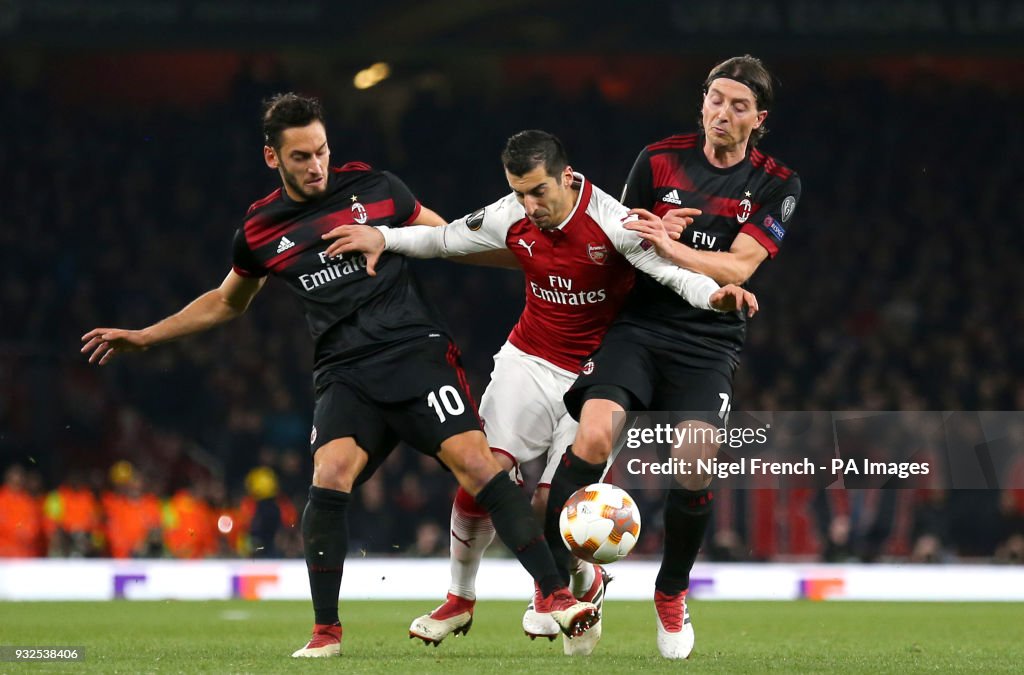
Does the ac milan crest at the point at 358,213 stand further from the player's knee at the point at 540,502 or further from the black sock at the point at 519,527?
the player's knee at the point at 540,502

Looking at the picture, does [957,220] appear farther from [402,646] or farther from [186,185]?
[402,646]

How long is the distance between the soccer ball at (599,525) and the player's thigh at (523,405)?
763mm

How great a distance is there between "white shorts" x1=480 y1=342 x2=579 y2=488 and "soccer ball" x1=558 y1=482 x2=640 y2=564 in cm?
74

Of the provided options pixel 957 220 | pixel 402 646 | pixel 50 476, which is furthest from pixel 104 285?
pixel 402 646

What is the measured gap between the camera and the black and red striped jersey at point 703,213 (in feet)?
18.9

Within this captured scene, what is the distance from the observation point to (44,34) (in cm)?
1438

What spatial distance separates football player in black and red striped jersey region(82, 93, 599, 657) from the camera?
220 inches

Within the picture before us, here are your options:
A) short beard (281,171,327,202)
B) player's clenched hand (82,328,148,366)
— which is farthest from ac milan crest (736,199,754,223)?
player's clenched hand (82,328,148,366)

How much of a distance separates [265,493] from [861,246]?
7659mm

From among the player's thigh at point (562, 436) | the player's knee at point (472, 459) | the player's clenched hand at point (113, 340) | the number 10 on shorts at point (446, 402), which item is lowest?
the player's knee at point (472, 459)

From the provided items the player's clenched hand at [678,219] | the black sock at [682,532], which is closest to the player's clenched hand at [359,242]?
the player's clenched hand at [678,219]

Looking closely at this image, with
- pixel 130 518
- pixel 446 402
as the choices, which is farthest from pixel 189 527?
pixel 446 402

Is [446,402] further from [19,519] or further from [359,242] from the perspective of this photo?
[19,519]

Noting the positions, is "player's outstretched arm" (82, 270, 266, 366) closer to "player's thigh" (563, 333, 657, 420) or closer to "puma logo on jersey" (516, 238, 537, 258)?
"puma logo on jersey" (516, 238, 537, 258)
